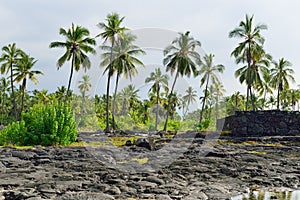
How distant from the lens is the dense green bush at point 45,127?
923 inches

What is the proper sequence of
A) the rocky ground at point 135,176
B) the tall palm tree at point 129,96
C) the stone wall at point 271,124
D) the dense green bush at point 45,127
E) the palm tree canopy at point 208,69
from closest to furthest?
1. the rocky ground at point 135,176
2. the dense green bush at point 45,127
3. the stone wall at point 271,124
4. the palm tree canopy at point 208,69
5. the tall palm tree at point 129,96

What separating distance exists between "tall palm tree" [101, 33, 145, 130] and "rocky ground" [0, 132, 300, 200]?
70.5 feet

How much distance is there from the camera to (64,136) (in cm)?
2441

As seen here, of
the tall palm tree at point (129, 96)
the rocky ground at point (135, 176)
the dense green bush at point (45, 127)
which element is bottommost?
the rocky ground at point (135, 176)

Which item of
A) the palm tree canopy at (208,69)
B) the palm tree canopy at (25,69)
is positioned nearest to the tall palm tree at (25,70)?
the palm tree canopy at (25,69)

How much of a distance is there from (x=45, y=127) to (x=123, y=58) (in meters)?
17.5

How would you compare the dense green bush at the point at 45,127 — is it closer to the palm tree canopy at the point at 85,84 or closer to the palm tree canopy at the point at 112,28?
the palm tree canopy at the point at 112,28

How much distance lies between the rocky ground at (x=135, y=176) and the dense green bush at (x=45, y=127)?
5.24m

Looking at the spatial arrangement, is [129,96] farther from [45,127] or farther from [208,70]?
[45,127]

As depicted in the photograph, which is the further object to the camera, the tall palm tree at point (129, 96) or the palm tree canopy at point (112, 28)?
the tall palm tree at point (129, 96)

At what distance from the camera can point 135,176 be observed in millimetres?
11781

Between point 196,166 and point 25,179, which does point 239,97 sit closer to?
point 196,166

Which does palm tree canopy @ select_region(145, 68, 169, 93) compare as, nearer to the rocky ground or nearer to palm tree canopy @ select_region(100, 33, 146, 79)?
palm tree canopy @ select_region(100, 33, 146, 79)

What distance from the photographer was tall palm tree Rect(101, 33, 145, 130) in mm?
39469
